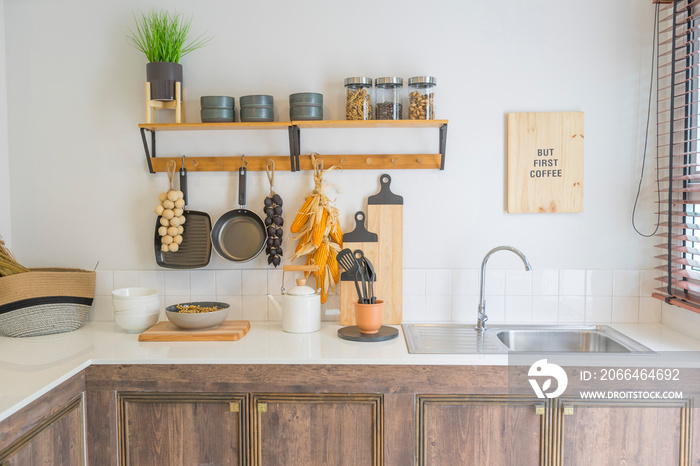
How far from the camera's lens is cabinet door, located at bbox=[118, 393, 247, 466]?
2.07 m

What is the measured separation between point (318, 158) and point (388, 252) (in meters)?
0.53

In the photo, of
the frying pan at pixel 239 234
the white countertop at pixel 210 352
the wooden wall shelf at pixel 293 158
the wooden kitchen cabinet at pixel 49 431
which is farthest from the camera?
the frying pan at pixel 239 234

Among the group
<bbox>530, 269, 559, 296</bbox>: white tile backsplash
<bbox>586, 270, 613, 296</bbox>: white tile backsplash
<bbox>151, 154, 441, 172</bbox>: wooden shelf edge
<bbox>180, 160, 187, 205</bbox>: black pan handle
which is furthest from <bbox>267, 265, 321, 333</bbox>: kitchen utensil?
<bbox>586, 270, 613, 296</bbox>: white tile backsplash

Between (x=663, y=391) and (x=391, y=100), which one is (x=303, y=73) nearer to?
(x=391, y=100)

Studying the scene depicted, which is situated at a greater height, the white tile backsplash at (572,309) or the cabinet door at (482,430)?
the white tile backsplash at (572,309)

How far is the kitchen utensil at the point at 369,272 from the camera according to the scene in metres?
2.35

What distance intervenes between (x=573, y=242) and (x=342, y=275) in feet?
3.52

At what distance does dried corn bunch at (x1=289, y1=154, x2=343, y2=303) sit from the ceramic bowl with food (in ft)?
1.41

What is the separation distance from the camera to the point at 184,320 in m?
2.33

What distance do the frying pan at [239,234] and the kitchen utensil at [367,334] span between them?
1.88 feet

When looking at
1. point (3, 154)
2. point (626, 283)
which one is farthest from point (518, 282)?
point (3, 154)

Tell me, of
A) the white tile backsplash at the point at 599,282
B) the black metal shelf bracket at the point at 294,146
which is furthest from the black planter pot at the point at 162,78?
the white tile backsplash at the point at 599,282

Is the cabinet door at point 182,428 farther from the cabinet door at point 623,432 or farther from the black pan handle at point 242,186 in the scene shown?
the cabinet door at point 623,432

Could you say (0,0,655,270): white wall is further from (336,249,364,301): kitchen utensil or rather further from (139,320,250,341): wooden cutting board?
(139,320,250,341): wooden cutting board
